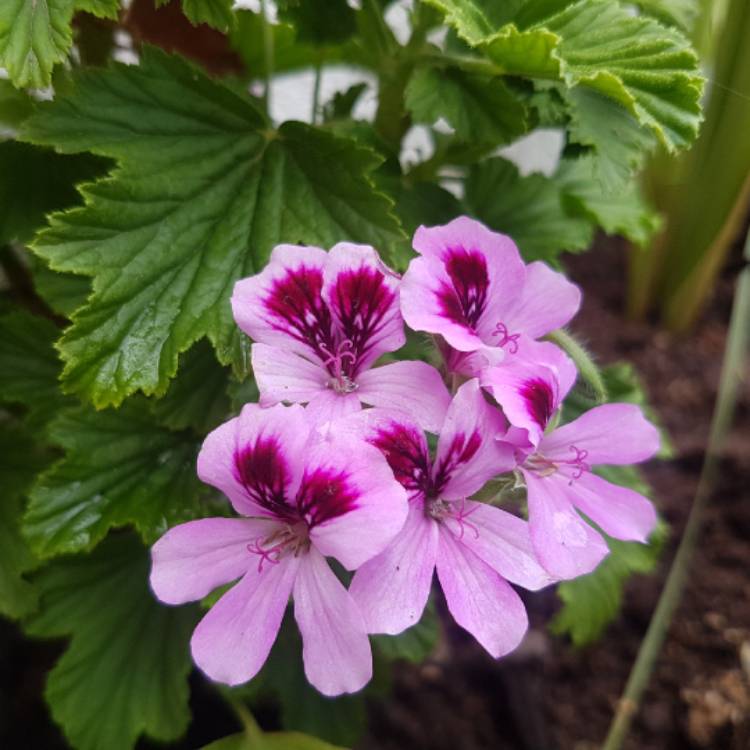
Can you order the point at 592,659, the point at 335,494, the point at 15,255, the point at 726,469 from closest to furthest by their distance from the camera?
1. the point at 335,494
2. the point at 15,255
3. the point at 592,659
4. the point at 726,469

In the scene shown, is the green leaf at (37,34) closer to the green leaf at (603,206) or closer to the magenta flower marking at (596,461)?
the magenta flower marking at (596,461)

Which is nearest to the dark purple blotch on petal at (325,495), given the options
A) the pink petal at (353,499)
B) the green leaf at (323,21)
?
the pink petal at (353,499)

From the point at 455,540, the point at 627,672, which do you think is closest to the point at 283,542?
the point at 455,540

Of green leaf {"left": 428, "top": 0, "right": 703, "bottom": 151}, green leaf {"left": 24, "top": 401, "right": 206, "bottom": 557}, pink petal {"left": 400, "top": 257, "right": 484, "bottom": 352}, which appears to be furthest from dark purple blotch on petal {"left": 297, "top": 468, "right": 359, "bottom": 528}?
green leaf {"left": 428, "top": 0, "right": 703, "bottom": 151}

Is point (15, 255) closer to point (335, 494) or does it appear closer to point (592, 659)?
point (335, 494)

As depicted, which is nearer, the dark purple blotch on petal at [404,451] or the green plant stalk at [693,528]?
the dark purple blotch on petal at [404,451]

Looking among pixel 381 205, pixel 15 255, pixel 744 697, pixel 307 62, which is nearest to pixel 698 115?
pixel 381 205
